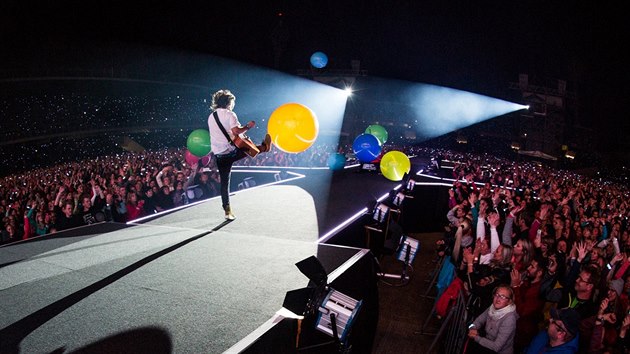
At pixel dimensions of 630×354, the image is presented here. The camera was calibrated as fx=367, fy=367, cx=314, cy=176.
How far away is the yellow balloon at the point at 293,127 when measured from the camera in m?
6.29

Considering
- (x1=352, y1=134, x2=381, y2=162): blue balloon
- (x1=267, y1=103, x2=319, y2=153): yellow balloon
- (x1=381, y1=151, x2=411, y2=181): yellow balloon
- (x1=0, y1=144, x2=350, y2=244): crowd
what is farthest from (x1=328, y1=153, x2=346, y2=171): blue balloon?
(x1=267, y1=103, x2=319, y2=153): yellow balloon

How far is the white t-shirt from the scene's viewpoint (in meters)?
4.46

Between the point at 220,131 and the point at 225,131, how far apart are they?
103 mm

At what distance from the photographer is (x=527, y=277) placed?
4.68 metres

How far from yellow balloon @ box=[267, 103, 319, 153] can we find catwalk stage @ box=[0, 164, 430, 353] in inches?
60.5

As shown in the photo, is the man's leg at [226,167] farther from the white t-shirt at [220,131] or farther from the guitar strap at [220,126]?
the guitar strap at [220,126]

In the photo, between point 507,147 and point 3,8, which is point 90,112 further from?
point 507,147

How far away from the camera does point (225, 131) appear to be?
4.51 meters

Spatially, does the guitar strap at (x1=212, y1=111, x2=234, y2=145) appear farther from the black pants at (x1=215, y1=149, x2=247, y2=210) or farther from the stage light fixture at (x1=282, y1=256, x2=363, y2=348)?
the stage light fixture at (x1=282, y1=256, x2=363, y2=348)

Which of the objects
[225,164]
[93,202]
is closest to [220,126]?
[225,164]

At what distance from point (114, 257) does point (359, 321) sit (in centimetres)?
244

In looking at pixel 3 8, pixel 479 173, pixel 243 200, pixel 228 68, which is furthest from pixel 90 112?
pixel 479 173

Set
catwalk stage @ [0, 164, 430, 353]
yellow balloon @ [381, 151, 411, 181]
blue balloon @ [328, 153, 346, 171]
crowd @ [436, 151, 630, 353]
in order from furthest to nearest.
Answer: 1. blue balloon @ [328, 153, 346, 171]
2. yellow balloon @ [381, 151, 411, 181]
3. crowd @ [436, 151, 630, 353]
4. catwalk stage @ [0, 164, 430, 353]

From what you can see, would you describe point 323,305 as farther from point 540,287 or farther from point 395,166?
point 395,166
